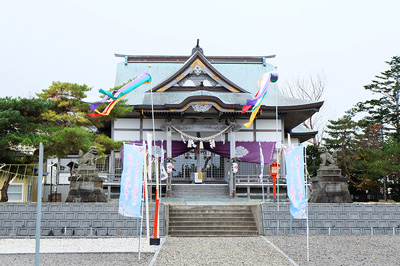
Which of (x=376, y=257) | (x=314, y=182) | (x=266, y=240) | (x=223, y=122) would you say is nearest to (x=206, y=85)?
(x=223, y=122)

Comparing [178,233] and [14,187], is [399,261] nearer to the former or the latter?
[178,233]

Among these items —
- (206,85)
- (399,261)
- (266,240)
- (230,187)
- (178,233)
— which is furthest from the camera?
(206,85)

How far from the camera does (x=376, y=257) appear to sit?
7.65 m

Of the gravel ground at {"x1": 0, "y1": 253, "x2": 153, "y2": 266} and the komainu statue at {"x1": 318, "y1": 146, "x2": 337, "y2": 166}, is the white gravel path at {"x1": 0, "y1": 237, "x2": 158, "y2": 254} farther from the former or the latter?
the komainu statue at {"x1": 318, "y1": 146, "x2": 337, "y2": 166}

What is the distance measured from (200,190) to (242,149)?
122 inches

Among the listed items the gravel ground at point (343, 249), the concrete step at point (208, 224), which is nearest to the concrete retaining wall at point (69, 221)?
the concrete step at point (208, 224)

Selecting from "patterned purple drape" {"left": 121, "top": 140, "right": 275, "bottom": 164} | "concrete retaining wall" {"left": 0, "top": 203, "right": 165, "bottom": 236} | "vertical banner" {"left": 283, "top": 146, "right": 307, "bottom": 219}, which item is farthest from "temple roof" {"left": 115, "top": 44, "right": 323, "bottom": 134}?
"vertical banner" {"left": 283, "top": 146, "right": 307, "bottom": 219}

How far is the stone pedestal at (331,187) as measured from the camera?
12.8 metres

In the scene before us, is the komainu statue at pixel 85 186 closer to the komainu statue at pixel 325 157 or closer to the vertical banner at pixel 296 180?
the vertical banner at pixel 296 180

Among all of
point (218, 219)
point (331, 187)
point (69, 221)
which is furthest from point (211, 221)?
point (331, 187)

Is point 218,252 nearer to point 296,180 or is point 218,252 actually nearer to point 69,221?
point 296,180

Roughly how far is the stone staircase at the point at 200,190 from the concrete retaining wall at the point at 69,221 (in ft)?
25.0

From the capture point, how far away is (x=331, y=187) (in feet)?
42.5

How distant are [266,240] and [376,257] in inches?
113
